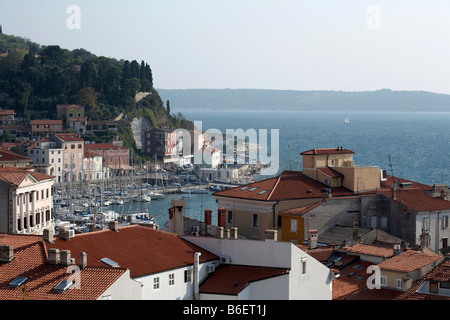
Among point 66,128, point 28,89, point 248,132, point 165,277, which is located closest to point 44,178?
point 165,277

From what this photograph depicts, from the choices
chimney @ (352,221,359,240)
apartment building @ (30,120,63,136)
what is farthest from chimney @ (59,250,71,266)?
apartment building @ (30,120,63,136)

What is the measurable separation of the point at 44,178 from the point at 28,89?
68.1m

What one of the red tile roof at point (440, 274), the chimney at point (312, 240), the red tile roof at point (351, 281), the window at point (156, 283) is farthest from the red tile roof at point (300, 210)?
the window at point (156, 283)

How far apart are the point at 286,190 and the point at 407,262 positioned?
620cm

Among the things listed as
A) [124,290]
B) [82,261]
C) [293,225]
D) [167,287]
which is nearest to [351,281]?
[293,225]

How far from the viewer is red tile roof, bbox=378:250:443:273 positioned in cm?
1444

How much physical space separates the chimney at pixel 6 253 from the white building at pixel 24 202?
13.3 m

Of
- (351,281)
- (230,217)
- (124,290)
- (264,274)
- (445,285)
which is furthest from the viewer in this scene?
(230,217)

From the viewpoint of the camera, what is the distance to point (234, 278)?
11.9 m

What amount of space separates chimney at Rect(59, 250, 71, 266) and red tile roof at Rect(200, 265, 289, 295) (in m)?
2.34

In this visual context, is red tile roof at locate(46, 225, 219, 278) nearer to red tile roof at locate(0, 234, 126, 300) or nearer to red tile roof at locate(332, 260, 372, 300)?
red tile roof at locate(0, 234, 126, 300)

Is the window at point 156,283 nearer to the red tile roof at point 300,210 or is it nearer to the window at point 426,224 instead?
the red tile roof at point 300,210

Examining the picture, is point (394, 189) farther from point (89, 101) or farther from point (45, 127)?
point (89, 101)
